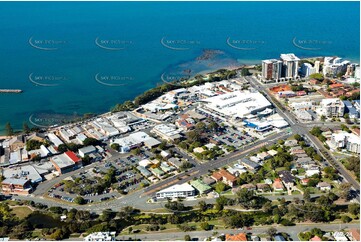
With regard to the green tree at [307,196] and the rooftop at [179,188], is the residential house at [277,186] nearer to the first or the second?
the green tree at [307,196]

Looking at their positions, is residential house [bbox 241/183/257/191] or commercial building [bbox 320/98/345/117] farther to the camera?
commercial building [bbox 320/98/345/117]

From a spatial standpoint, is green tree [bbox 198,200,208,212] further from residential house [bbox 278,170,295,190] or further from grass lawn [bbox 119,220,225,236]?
residential house [bbox 278,170,295,190]

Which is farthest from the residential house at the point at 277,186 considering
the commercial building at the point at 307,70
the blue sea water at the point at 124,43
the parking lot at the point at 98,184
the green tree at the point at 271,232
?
the commercial building at the point at 307,70

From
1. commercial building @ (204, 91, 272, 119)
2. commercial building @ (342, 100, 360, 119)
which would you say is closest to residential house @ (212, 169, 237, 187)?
commercial building @ (204, 91, 272, 119)

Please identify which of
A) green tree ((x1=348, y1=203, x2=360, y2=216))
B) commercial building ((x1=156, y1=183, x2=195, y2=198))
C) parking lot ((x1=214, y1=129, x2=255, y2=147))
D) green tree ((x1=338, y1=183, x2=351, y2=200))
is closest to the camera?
green tree ((x1=348, y1=203, x2=360, y2=216))

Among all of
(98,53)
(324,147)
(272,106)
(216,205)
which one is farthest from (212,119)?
(98,53)

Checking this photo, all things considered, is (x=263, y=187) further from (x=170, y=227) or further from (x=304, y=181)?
(x=170, y=227)

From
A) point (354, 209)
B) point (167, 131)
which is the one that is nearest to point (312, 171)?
point (354, 209)
